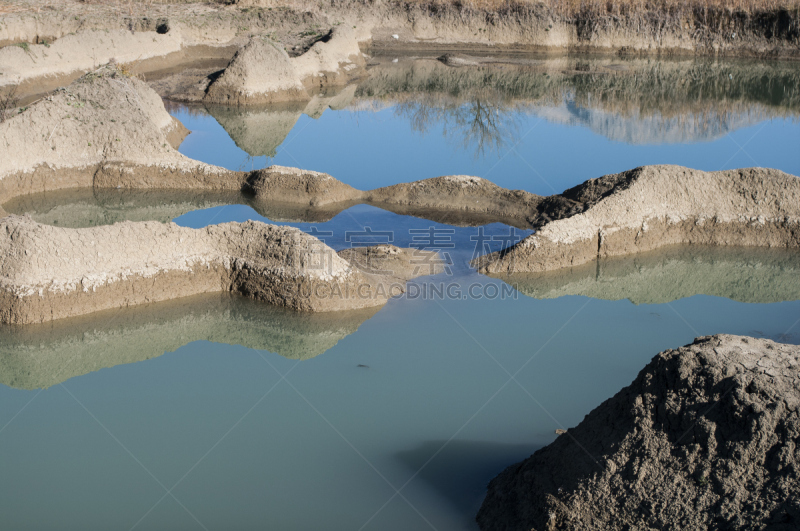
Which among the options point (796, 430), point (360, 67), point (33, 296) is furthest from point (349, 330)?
point (360, 67)

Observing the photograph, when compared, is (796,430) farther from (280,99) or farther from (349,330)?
(280,99)

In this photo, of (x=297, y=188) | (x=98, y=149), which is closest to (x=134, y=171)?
(x=98, y=149)

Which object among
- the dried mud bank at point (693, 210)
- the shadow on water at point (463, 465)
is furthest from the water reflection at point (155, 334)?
the dried mud bank at point (693, 210)

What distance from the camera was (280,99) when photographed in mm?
19344

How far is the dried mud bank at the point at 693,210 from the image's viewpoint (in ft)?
35.8

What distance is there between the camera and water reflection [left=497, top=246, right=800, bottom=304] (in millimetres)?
10016

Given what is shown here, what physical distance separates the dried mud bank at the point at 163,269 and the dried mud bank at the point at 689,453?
14.8 ft

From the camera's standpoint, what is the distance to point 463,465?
20.1ft

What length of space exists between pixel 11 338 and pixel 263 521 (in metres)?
4.19

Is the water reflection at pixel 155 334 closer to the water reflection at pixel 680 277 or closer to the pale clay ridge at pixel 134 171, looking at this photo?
the water reflection at pixel 680 277

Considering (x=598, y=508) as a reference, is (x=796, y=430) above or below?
above

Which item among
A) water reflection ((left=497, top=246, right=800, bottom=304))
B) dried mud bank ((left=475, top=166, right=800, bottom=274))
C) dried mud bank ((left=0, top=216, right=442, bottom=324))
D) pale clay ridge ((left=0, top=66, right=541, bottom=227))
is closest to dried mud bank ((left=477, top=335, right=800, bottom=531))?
dried mud bank ((left=0, top=216, right=442, bottom=324))

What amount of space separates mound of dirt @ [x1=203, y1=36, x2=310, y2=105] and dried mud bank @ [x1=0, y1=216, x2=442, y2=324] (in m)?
10.2

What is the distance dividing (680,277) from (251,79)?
12.3m
